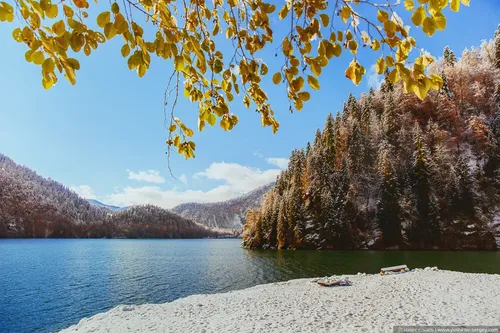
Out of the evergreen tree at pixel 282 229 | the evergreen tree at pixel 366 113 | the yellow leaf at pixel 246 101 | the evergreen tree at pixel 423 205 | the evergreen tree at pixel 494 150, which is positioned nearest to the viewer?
the yellow leaf at pixel 246 101

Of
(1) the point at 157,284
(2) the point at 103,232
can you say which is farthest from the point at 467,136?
(2) the point at 103,232

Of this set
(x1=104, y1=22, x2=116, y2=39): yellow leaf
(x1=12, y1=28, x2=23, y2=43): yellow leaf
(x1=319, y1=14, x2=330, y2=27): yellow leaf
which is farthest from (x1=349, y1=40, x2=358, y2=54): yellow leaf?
(x1=12, y1=28, x2=23, y2=43): yellow leaf

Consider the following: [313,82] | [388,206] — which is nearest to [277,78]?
[313,82]

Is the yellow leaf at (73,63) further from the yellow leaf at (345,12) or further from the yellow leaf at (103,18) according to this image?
the yellow leaf at (345,12)

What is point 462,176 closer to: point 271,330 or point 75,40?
point 271,330

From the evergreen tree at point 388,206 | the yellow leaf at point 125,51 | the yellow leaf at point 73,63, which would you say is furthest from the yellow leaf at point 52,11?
the evergreen tree at point 388,206

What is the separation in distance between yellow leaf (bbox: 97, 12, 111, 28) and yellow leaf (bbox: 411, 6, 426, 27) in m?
1.38

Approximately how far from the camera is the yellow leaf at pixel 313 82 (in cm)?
161

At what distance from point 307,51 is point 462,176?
227ft

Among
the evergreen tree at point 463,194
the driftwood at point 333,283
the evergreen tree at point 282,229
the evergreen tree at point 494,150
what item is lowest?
the driftwood at point 333,283

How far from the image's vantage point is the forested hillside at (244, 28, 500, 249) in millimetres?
55625

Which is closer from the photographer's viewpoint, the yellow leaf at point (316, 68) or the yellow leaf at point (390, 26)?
the yellow leaf at point (390, 26)

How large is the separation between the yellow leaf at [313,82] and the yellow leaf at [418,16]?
53cm

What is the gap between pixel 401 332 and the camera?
8.02m
